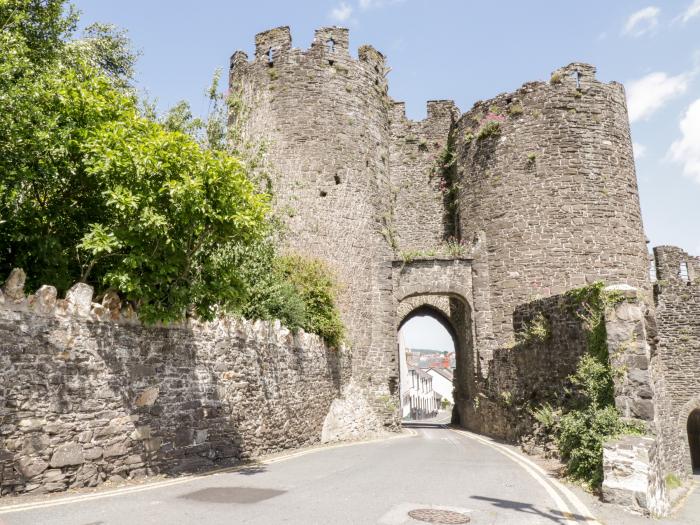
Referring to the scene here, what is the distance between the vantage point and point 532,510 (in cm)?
736

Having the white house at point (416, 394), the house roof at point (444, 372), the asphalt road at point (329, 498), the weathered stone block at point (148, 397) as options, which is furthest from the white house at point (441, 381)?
the weathered stone block at point (148, 397)

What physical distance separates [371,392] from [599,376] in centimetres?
1170

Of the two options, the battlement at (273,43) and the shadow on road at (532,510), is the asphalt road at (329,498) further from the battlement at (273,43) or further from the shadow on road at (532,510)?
the battlement at (273,43)

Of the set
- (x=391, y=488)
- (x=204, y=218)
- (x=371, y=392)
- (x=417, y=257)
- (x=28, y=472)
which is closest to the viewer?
(x=28, y=472)

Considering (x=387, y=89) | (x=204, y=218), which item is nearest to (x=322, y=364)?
(x=204, y=218)

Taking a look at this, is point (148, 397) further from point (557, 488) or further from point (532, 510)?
point (557, 488)

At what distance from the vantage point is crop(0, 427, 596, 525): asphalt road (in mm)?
6625

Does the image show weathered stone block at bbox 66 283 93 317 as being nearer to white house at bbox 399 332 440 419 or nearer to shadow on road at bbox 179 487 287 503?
shadow on road at bbox 179 487 287 503

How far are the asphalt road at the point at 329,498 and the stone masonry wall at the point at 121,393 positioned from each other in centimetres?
65

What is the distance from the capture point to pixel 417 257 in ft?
77.4

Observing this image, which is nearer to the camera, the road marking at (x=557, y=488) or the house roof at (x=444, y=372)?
the road marking at (x=557, y=488)

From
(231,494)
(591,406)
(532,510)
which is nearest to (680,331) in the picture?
(591,406)

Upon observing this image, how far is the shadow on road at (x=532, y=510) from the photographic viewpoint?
6971 millimetres

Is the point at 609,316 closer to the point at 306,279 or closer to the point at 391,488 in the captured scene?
the point at 391,488
